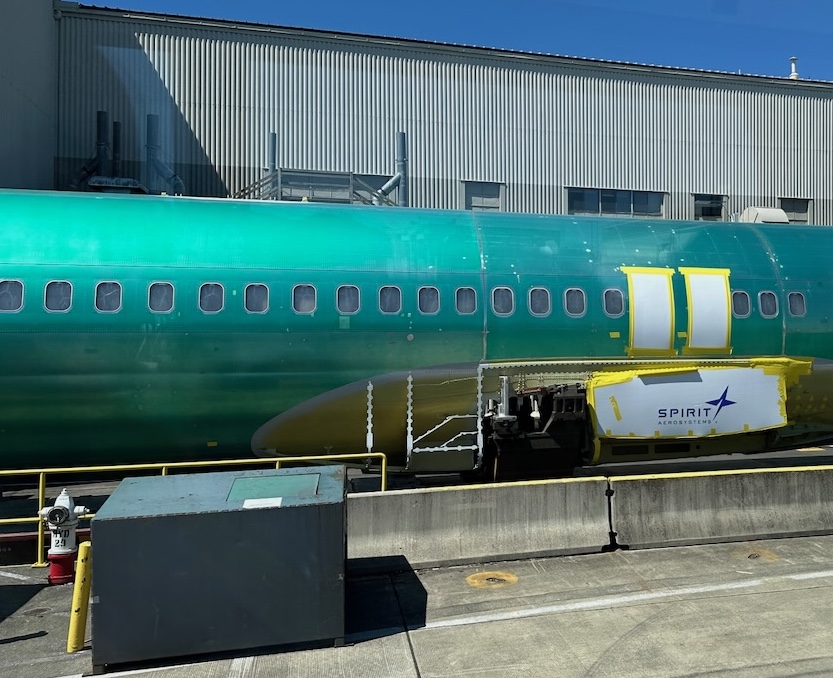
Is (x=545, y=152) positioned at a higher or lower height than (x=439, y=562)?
higher

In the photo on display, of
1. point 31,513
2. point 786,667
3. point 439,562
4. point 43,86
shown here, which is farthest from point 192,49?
point 786,667

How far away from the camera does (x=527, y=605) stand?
675 cm

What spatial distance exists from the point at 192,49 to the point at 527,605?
18.8 metres

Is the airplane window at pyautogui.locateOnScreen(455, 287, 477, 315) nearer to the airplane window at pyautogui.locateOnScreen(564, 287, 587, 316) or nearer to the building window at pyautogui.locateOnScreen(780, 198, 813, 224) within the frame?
the airplane window at pyautogui.locateOnScreen(564, 287, 587, 316)

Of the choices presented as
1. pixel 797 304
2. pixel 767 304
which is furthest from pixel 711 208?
pixel 767 304

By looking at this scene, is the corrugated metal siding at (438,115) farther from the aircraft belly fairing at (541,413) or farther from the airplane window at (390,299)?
the aircraft belly fairing at (541,413)

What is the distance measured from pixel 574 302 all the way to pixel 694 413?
257 centimetres

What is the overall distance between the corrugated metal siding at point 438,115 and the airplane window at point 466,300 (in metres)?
11.8

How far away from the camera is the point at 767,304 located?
10734 mm

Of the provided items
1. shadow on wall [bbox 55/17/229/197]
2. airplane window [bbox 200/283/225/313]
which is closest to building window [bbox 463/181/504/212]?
shadow on wall [bbox 55/17/229/197]

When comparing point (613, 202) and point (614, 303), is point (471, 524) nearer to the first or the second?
point (614, 303)

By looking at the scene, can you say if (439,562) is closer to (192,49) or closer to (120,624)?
(120,624)

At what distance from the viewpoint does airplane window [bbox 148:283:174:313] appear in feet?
29.2

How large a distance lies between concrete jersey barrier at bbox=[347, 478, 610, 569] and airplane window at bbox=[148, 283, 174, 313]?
370 centimetres
